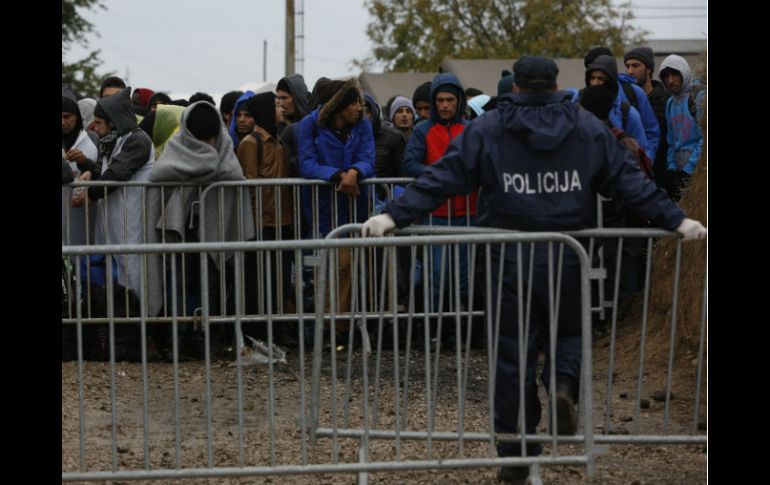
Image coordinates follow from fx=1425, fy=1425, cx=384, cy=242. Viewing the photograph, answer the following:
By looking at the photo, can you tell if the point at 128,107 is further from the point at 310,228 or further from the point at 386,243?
the point at 386,243

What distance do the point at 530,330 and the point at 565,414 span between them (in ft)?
1.40

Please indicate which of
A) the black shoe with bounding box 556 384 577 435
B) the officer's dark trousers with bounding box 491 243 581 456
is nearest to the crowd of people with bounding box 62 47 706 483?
the officer's dark trousers with bounding box 491 243 581 456

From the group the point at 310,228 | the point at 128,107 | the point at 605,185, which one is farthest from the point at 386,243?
the point at 128,107

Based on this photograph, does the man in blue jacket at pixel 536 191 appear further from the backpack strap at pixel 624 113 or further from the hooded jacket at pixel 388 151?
the hooded jacket at pixel 388 151

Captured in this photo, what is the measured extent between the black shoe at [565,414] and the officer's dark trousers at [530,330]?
0.12m

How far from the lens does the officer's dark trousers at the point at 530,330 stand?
21.1 ft

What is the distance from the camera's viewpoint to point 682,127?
35.7 ft

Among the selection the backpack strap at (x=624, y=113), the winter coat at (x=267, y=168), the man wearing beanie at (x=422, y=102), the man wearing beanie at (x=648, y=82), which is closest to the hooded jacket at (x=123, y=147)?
the winter coat at (x=267, y=168)

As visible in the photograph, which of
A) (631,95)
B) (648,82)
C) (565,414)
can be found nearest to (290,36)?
(648,82)

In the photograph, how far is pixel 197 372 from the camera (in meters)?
9.56

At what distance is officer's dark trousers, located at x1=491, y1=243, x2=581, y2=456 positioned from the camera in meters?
6.43

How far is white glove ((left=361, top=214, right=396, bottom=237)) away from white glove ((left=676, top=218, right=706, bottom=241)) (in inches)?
51.4
